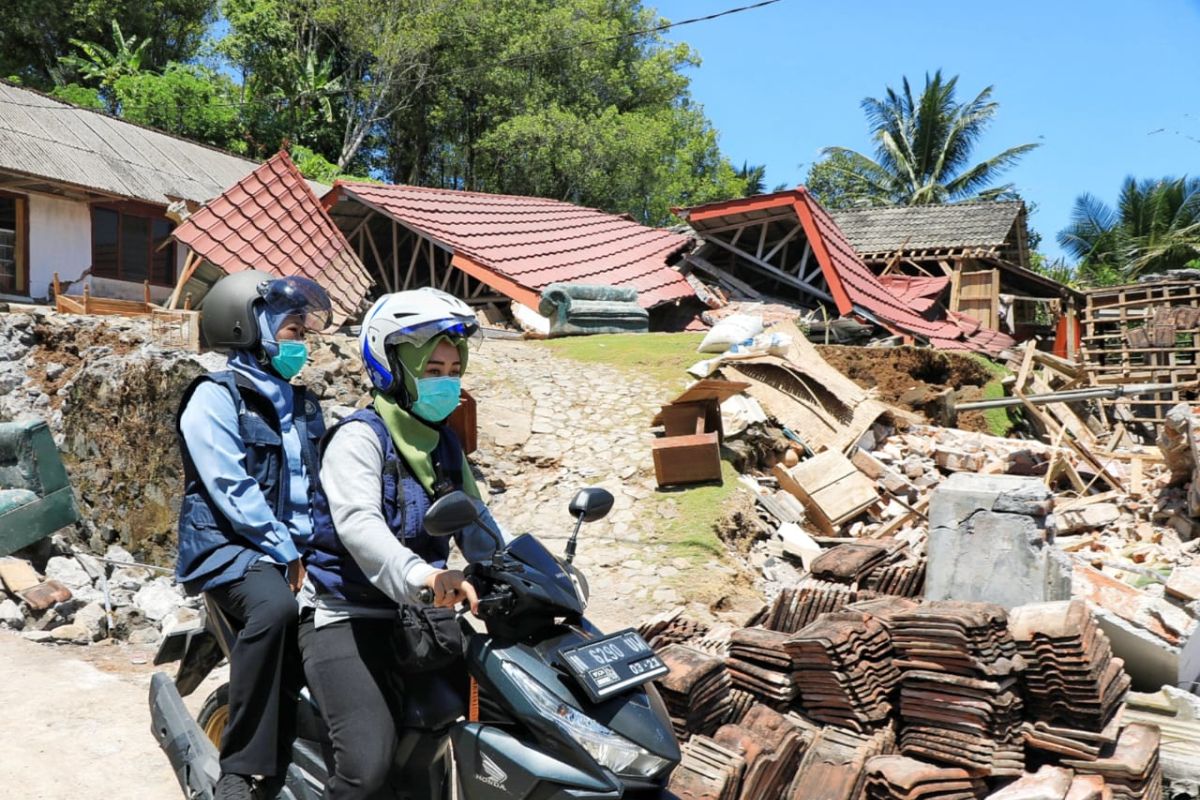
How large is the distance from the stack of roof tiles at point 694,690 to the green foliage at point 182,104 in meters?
30.5

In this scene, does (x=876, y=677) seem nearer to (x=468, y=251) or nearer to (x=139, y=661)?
(x=139, y=661)

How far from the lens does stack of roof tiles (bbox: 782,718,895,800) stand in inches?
173

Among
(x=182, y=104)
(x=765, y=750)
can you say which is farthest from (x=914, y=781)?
(x=182, y=104)

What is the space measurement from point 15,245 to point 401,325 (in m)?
20.8

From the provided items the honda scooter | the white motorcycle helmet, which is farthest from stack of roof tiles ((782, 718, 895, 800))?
the white motorcycle helmet

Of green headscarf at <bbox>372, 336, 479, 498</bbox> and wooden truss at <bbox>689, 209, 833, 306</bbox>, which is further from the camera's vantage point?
wooden truss at <bbox>689, 209, 833, 306</bbox>

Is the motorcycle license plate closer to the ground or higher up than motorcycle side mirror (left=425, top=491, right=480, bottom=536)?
closer to the ground

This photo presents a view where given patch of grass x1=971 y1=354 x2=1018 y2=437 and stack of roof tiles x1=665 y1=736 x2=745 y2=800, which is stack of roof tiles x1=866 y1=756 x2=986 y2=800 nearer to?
stack of roof tiles x1=665 y1=736 x2=745 y2=800

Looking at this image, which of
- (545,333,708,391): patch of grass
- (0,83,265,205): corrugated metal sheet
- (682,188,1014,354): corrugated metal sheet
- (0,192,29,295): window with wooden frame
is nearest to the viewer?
(545,333,708,391): patch of grass

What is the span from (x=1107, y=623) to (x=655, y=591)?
146 inches

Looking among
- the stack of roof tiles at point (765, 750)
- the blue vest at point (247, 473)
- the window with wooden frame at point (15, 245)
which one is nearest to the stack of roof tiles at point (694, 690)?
the stack of roof tiles at point (765, 750)

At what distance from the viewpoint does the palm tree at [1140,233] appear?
3112 cm

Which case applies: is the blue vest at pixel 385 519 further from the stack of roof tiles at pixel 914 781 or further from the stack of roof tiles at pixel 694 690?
the stack of roof tiles at pixel 914 781

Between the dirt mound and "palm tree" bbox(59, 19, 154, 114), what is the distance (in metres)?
27.8
